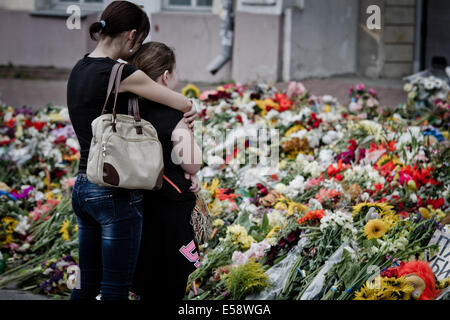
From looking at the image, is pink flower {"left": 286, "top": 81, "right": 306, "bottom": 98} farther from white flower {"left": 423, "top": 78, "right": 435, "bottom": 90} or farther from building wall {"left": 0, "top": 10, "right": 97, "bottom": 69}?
building wall {"left": 0, "top": 10, "right": 97, "bottom": 69}

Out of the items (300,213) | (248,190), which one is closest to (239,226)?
(300,213)

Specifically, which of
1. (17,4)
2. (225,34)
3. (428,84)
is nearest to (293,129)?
(428,84)

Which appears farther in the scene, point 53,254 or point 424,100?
point 424,100

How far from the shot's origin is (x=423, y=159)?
4457 mm

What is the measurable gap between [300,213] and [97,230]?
1.50 metres

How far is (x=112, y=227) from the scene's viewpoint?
2.60 metres

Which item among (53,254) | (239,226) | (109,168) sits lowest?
(53,254)

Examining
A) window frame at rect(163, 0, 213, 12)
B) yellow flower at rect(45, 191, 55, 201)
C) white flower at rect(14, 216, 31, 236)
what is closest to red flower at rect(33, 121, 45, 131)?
yellow flower at rect(45, 191, 55, 201)

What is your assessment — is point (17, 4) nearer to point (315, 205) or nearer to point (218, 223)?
point (218, 223)

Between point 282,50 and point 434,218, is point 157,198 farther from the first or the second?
point 282,50

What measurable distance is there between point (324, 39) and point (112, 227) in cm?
902

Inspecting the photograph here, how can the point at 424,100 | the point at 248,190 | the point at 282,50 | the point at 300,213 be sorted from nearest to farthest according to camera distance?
the point at 300,213 < the point at 248,190 < the point at 424,100 < the point at 282,50

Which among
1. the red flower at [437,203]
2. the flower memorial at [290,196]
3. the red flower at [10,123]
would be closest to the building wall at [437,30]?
the flower memorial at [290,196]
